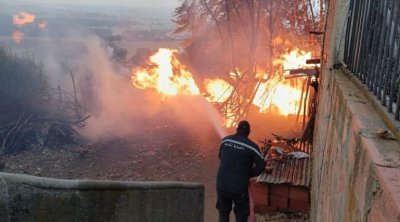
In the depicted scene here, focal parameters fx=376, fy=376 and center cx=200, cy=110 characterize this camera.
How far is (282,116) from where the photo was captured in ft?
47.6

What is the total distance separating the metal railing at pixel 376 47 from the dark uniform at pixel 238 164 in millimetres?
1965

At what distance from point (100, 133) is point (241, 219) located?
A: 879 centimetres

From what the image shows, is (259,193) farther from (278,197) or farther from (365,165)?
(365,165)

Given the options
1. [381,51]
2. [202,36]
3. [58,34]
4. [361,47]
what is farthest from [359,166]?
[58,34]

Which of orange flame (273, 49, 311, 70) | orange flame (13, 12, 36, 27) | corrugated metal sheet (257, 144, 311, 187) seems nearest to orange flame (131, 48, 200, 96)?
orange flame (273, 49, 311, 70)

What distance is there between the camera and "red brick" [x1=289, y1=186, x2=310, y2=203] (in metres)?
6.25

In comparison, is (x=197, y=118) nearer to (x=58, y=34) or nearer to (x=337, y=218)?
(x=337, y=218)

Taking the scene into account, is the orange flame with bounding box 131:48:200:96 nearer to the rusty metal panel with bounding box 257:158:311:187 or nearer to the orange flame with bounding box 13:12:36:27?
the rusty metal panel with bounding box 257:158:311:187

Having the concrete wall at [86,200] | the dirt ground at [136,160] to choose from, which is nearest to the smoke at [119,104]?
the dirt ground at [136,160]

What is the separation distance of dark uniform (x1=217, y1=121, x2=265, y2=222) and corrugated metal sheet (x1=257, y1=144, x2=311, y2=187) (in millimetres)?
966

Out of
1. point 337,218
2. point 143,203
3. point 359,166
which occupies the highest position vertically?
point 359,166

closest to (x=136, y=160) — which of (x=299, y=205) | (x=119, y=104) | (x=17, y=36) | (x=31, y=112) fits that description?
(x=31, y=112)

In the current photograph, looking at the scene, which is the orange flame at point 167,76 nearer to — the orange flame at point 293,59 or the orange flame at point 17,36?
the orange flame at point 293,59

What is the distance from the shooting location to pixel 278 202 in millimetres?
6469
